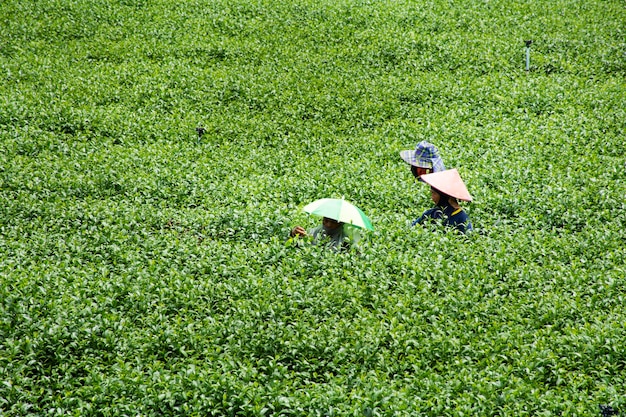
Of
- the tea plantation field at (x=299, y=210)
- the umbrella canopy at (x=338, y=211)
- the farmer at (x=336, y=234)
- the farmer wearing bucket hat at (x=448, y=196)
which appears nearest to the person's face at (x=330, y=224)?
the farmer at (x=336, y=234)

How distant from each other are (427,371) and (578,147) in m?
7.99

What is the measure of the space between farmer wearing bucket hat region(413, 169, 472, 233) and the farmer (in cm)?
112

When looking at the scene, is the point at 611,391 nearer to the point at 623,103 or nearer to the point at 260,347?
the point at 260,347

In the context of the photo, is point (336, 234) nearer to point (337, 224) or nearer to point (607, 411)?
point (337, 224)

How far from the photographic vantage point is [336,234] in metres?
8.47

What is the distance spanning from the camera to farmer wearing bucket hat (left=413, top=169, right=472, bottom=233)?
8.55 m

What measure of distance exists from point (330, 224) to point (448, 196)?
165cm

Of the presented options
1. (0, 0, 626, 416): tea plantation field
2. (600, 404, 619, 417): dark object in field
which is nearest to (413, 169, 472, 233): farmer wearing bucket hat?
(0, 0, 626, 416): tea plantation field

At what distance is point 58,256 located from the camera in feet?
27.3

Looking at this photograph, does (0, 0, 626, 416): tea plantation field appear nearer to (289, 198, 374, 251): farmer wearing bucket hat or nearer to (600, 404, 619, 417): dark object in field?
(600, 404, 619, 417): dark object in field

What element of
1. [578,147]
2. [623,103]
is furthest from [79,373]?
[623,103]

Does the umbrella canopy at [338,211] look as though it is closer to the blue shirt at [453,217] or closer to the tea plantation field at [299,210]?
the tea plantation field at [299,210]

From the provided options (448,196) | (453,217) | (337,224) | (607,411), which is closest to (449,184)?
(448,196)

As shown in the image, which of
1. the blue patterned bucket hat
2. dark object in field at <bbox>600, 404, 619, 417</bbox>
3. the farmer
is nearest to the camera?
dark object in field at <bbox>600, 404, 619, 417</bbox>
